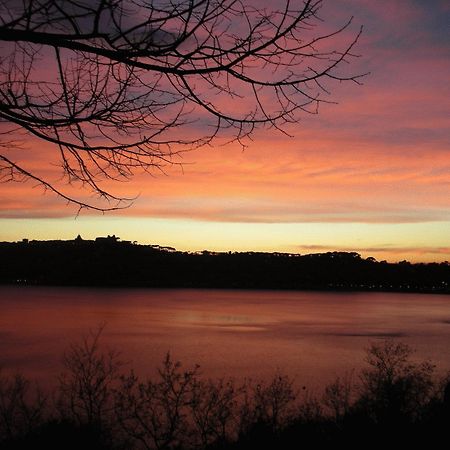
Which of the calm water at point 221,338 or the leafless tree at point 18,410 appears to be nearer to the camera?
the leafless tree at point 18,410

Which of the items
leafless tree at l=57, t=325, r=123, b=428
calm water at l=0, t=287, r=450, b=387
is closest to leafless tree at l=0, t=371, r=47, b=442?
leafless tree at l=57, t=325, r=123, b=428

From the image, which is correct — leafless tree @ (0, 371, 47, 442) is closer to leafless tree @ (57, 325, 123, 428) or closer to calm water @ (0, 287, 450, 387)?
leafless tree @ (57, 325, 123, 428)

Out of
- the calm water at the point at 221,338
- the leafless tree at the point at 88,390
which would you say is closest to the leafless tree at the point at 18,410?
the leafless tree at the point at 88,390

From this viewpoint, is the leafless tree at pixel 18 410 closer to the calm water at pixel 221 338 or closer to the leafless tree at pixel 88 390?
the leafless tree at pixel 88 390

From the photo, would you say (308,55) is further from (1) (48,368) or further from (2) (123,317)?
(2) (123,317)

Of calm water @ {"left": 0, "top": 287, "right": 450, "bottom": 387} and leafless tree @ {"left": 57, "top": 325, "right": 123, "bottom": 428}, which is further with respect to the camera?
calm water @ {"left": 0, "top": 287, "right": 450, "bottom": 387}

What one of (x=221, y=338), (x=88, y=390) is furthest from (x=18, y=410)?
(x=221, y=338)

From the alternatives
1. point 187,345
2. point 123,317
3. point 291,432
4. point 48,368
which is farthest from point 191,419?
point 123,317

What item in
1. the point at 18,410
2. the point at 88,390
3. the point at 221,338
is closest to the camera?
the point at 88,390

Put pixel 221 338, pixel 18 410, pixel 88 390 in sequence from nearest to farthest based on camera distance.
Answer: pixel 88 390 → pixel 18 410 → pixel 221 338

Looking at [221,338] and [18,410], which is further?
[221,338]

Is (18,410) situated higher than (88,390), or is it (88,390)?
(88,390)

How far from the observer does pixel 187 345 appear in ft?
210

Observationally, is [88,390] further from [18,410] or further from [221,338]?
[221,338]
